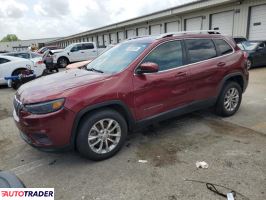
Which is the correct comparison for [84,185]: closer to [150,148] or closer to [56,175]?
[56,175]

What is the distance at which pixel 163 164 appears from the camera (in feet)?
11.8

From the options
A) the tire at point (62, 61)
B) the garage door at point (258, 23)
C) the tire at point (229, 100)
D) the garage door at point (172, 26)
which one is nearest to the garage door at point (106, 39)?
the garage door at point (172, 26)

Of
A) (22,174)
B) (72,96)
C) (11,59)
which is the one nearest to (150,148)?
(72,96)

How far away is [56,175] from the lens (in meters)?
3.47

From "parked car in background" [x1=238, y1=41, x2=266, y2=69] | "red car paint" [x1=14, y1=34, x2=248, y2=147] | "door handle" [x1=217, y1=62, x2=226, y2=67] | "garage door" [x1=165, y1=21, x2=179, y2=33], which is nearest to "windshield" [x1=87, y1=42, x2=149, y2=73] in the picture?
"red car paint" [x1=14, y1=34, x2=248, y2=147]

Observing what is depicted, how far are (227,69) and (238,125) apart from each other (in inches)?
44.1

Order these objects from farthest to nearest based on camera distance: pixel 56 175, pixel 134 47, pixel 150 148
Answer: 1. pixel 134 47
2. pixel 150 148
3. pixel 56 175

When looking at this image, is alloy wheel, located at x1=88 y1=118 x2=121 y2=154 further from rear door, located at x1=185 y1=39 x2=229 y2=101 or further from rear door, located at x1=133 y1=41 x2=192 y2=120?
rear door, located at x1=185 y1=39 x2=229 y2=101

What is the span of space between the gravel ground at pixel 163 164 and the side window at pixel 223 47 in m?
1.41

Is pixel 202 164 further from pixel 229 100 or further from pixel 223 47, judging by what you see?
pixel 223 47

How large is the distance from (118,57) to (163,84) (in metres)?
0.94

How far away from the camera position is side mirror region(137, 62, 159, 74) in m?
3.80

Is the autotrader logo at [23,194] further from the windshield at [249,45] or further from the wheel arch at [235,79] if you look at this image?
the windshield at [249,45]

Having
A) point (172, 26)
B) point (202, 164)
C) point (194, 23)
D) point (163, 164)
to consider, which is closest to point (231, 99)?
point (202, 164)
